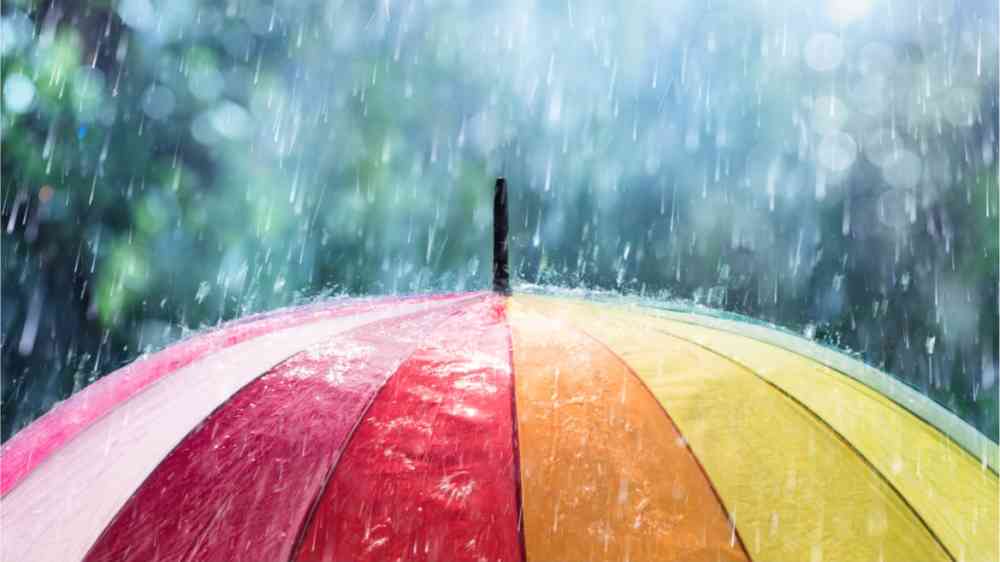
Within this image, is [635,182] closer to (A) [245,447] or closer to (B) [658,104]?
(B) [658,104]

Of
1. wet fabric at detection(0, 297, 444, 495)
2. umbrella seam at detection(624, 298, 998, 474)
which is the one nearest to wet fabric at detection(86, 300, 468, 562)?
wet fabric at detection(0, 297, 444, 495)

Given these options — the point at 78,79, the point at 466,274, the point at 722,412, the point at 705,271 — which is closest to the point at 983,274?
the point at 705,271

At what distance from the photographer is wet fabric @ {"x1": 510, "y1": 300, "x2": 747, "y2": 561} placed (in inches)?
55.2

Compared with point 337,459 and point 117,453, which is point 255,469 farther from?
point 117,453

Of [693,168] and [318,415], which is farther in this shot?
[693,168]

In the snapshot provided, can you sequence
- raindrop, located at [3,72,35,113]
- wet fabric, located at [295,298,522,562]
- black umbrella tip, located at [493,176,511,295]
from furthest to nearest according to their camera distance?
raindrop, located at [3,72,35,113] → black umbrella tip, located at [493,176,511,295] → wet fabric, located at [295,298,522,562]

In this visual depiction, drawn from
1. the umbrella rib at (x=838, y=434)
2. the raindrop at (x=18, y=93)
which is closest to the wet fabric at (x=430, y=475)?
the umbrella rib at (x=838, y=434)

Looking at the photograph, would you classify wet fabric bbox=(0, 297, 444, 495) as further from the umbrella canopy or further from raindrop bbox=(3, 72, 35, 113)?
raindrop bbox=(3, 72, 35, 113)

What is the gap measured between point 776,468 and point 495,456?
569 mm

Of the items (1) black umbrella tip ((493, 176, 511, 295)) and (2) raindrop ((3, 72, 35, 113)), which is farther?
(2) raindrop ((3, 72, 35, 113))

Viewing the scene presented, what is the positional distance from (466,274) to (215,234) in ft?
9.12

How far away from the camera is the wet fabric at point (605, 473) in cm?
140

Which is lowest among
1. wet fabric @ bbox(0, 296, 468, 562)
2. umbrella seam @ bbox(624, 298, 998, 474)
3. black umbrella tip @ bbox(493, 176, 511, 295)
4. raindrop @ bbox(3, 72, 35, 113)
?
wet fabric @ bbox(0, 296, 468, 562)

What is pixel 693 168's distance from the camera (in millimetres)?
9094
